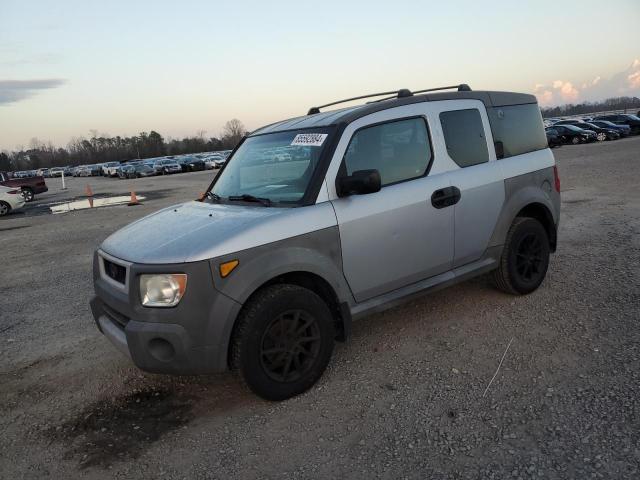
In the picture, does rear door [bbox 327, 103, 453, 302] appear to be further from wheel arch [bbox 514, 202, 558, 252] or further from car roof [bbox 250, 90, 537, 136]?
wheel arch [bbox 514, 202, 558, 252]

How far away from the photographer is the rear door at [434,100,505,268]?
4.20 metres

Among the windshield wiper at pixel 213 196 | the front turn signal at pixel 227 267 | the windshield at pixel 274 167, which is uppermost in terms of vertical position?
the windshield at pixel 274 167

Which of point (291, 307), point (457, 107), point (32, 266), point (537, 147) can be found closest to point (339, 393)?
point (291, 307)

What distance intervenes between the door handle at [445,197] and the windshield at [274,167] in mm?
1012

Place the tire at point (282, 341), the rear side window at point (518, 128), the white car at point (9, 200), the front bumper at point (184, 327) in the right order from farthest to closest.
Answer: the white car at point (9, 200) < the rear side window at point (518, 128) < the tire at point (282, 341) < the front bumper at point (184, 327)

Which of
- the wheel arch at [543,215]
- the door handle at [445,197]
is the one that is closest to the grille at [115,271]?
the door handle at [445,197]

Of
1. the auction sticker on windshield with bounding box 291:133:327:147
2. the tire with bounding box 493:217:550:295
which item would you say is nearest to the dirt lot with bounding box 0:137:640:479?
the tire with bounding box 493:217:550:295

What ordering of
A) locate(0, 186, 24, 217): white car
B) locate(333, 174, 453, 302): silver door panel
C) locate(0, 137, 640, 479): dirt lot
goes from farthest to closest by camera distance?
locate(0, 186, 24, 217): white car
locate(333, 174, 453, 302): silver door panel
locate(0, 137, 640, 479): dirt lot

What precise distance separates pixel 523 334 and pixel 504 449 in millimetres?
1617

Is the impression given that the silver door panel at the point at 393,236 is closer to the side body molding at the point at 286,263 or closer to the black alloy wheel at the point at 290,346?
the side body molding at the point at 286,263

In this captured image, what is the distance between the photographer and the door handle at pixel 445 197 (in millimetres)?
3981

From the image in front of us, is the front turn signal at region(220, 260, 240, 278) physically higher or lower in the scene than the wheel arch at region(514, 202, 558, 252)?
higher

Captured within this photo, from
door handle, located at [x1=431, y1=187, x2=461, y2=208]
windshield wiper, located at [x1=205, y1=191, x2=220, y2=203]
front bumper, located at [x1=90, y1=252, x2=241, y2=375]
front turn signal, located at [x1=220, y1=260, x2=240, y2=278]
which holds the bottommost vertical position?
front bumper, located at [x1=90, y1=252, x2=241, y2=375]

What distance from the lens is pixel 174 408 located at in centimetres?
347
